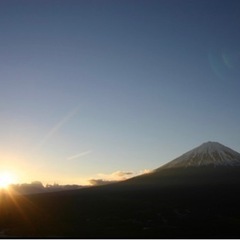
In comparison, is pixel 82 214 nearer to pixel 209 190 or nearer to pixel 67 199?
pixel 67 199

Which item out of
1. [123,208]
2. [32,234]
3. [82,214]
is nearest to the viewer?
[32,234]

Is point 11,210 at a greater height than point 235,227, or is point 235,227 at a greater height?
point 11,210

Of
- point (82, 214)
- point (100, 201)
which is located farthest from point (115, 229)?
point (100, 201)

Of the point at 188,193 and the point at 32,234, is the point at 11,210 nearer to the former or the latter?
the point at 32,234

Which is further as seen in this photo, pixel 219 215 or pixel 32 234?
pixel 219 215

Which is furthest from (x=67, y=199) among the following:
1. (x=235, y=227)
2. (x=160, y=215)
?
(x=235, y=227)

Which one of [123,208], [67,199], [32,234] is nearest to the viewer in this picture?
[32,234]

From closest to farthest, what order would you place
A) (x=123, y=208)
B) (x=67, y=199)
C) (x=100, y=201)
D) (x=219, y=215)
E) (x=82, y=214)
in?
1. (x=219, y=215)
2. (x=82, y=214)
3. (x=123, y=208)
4. (x=100, y=201)
5. (x=67, y=199)

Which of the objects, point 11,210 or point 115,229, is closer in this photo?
point 115,229

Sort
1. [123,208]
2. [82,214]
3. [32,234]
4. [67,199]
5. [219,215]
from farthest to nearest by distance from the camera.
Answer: [67,199] → [123,208] → [82,214] → [219,215] → [32,234]
